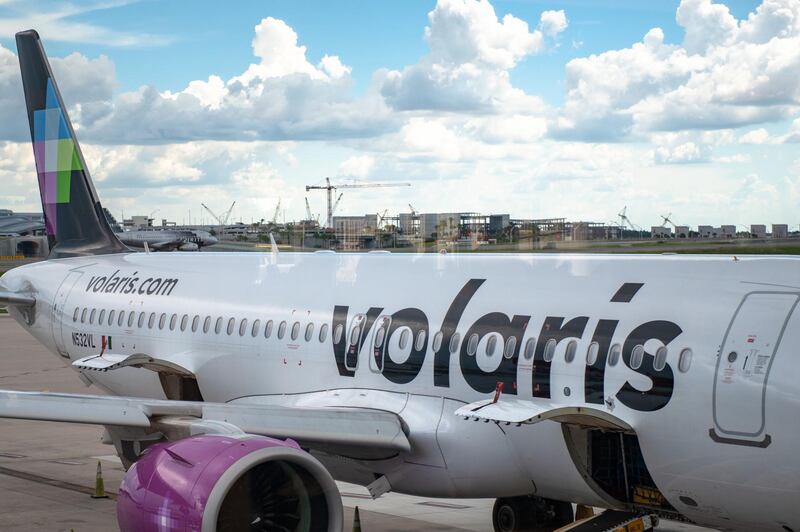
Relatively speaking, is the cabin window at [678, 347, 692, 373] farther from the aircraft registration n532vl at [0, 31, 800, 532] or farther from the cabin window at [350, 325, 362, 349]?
the cabin window at [350, 325, 362, 349]

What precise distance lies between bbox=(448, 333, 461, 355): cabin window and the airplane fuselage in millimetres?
14

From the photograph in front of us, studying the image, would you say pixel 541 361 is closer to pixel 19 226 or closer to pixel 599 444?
pixel 599 444

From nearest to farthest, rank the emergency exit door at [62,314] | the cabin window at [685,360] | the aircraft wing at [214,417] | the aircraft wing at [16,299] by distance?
1. the cabin window at [685,360]
2. the aircraft wing at [214,417]
3. the emergency exit door at [62,314]
4. the aircraft wing at [16,299]

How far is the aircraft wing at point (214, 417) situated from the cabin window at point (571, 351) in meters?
2.33

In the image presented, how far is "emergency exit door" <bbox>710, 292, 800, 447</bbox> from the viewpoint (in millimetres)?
10695

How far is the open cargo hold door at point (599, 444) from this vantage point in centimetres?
1158

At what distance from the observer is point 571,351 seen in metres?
12.3

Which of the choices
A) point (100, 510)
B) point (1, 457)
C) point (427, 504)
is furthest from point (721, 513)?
point (1, 457)

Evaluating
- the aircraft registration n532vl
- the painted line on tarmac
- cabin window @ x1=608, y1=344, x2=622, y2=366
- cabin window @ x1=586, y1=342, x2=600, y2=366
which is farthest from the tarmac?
cabin window @ x1=608, y1=344, x2=622, y2=366

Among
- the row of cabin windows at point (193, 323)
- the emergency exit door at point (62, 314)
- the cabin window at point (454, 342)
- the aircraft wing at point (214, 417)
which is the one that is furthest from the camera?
the emergency exit door at point (62, 314)

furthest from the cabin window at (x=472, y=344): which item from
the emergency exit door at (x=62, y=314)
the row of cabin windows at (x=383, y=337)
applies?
the emergency exit door at (x=62, y=314)

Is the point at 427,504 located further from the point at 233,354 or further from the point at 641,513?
the point at 641,513

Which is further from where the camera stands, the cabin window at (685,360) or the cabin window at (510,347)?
the cabin window at (510,347)

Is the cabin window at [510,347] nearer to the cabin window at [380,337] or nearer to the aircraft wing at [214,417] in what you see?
the aircraft wing at [214,417]
